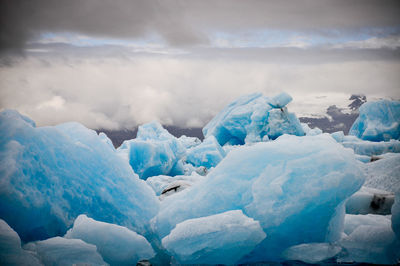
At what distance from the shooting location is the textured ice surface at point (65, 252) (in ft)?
7.84

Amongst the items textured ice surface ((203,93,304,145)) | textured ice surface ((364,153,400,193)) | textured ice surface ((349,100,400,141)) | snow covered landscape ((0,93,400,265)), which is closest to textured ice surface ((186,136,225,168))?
textured ice surface ((203,93,304,145))

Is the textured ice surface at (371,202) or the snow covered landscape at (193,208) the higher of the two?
the snow covered landscape at (193,208)

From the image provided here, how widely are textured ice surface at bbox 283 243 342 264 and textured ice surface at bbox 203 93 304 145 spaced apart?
11.0m

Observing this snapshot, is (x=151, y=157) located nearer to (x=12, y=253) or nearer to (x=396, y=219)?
(x=12, y=253)

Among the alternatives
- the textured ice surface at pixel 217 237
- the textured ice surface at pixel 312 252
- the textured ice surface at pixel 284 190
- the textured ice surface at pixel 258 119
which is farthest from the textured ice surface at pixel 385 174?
the textured ice surface at pixel 258 119

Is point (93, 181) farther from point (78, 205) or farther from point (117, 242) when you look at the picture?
point (117, 242)

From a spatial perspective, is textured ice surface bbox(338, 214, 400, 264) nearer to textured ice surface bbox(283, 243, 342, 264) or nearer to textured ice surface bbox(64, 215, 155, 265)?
textured ice surface bbox(283, 243, 342, 264)

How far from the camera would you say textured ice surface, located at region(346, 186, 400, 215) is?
3.77m

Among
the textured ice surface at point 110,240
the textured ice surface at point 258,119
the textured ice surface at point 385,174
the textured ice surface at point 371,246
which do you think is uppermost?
the textured ice surface at point 258,119

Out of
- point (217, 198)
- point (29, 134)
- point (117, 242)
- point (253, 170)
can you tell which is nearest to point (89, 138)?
point (29, 134)

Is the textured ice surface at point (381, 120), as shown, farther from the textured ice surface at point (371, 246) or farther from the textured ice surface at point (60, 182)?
the textured ice surface at point (60, 182)

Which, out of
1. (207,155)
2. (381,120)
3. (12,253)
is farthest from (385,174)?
(381,120)

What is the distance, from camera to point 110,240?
2.82m

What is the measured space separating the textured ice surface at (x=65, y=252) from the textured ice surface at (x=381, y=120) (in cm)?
1622
